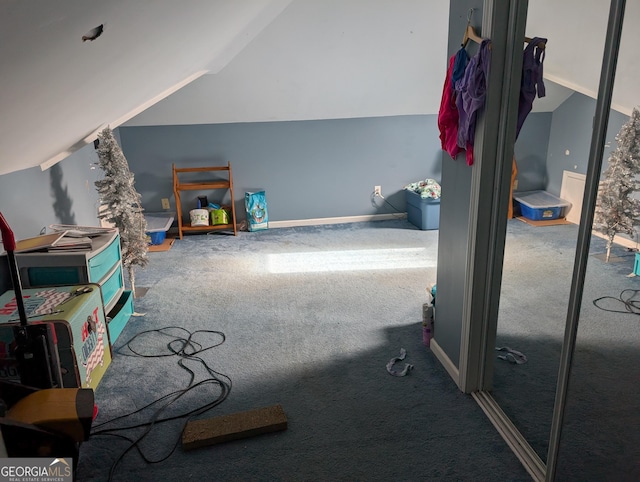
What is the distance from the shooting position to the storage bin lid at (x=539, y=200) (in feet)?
6.73

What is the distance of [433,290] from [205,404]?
146 centimetres

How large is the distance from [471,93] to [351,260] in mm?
2409

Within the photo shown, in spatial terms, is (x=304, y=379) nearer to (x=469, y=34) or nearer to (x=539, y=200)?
(x=539, y=200)

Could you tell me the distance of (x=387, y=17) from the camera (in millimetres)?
4000

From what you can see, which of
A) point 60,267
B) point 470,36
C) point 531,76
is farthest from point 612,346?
point 60,267

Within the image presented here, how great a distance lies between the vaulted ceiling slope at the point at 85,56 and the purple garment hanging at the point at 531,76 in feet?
4.38

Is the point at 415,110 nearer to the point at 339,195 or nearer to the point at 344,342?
the point at 339,195

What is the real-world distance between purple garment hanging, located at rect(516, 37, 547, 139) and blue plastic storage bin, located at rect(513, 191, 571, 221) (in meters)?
0.40

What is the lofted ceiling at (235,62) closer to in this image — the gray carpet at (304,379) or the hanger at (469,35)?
the hanger at (469,35)

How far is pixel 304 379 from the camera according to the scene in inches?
101

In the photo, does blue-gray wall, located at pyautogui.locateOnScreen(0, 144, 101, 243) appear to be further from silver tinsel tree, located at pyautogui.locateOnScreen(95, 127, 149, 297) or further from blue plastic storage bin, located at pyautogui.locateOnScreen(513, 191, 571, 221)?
blue plastic storage bin, located at pyautogui.locateOnScreen(513, 191, 571, 221)

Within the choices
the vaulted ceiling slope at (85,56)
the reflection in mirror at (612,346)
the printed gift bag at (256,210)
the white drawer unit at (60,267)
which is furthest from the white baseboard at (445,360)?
the printed gift bag at (256,210)

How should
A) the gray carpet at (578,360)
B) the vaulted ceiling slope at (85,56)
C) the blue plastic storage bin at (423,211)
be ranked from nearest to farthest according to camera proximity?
1. the vaulted ceiling slope at (85,56)
2. the gray carpet at (578,360)
3. the blue plastic storage bin at (423,211)

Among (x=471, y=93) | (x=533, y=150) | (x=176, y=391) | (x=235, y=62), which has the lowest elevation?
(x=176, y=391)
